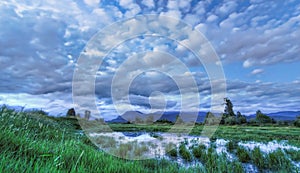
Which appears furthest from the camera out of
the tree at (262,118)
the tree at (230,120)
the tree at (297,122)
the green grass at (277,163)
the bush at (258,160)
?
the tree at (230,120)

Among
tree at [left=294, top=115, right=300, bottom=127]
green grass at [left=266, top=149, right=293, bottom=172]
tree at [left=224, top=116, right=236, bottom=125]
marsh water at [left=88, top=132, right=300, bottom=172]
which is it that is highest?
tree at [left=224, top=116, right=236, bottom=125]

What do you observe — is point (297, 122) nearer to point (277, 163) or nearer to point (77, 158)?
point (277, 163)

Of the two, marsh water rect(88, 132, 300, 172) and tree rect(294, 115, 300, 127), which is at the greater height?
tree rect(294, 115, 300, 127)

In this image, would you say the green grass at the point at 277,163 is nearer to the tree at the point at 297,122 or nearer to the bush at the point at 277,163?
the bush at the point at 277,163

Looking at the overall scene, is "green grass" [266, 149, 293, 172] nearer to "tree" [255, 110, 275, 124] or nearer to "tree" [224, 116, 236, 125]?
"tree" [255, 110, 275, 124]

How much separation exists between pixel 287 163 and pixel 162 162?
384 cm

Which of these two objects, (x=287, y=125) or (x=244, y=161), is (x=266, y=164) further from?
(x=287, y=125)

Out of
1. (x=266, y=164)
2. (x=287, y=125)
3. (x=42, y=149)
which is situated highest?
(x=287, y=125)

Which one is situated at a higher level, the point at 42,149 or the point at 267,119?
the point at 267,119

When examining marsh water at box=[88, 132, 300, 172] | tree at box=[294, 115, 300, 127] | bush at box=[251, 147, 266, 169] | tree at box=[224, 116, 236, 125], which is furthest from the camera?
tree at box=[224, 116, 236, 125]

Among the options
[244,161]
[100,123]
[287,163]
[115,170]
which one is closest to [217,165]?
[244,161]

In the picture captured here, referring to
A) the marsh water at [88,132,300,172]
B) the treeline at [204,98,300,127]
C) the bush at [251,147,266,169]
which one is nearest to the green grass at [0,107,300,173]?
the bush at [251,147,266,169]

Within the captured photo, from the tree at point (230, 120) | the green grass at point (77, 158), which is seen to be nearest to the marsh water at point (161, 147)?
the green grass at point (77, 158)

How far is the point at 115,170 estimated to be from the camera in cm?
419
